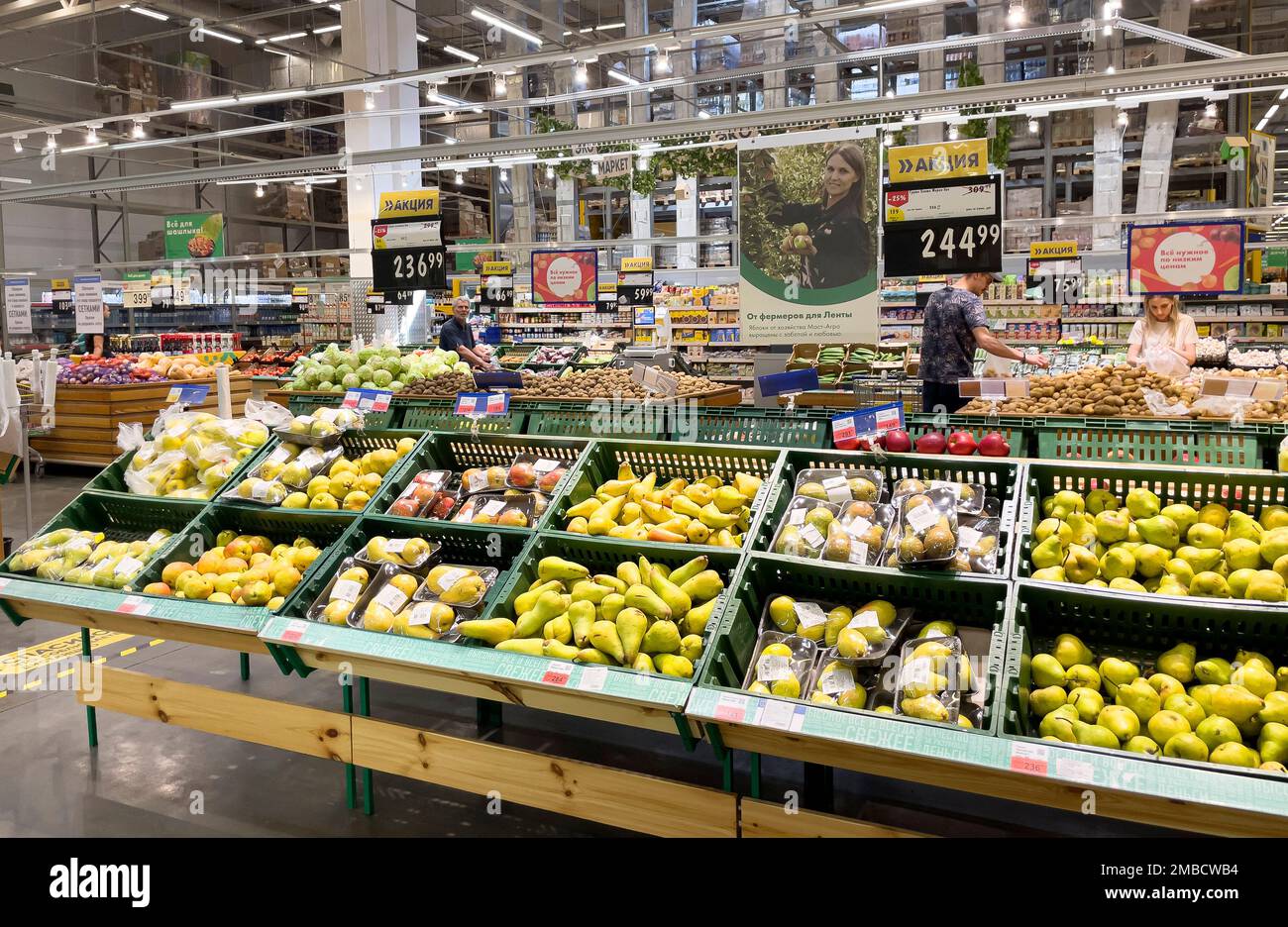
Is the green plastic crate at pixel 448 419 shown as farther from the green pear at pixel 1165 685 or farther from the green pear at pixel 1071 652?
the green pear at pixel 1165 685

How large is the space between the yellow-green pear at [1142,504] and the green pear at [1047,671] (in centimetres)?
61

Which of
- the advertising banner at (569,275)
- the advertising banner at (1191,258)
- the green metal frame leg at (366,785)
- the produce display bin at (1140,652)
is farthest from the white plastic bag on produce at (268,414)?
the advertising banner at (569,275)

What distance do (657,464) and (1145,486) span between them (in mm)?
1581

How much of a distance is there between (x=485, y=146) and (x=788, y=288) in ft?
12.6

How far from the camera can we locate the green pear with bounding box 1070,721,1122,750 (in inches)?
79.5

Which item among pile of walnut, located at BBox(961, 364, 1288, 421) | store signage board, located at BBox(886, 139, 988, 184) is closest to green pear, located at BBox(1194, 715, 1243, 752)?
pile of walnut, located at BBox(961, 364, 1288, 421)

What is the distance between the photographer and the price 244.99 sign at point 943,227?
448 centimetres

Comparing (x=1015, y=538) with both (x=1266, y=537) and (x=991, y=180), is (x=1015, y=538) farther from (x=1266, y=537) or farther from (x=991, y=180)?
(x=991, y=180)

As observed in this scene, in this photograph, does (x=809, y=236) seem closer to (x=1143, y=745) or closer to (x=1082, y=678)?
(x=1082, y=678)

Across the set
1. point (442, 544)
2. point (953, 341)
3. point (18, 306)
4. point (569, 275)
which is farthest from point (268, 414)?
point (18, 306)

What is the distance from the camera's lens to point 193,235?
15234mm

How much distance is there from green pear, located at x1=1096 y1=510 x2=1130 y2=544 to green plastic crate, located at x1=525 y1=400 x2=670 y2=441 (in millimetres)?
1683

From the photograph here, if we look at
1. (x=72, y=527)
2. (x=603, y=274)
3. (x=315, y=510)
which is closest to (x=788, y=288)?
(x=315, y=510)

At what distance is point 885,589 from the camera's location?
2.60 meters
